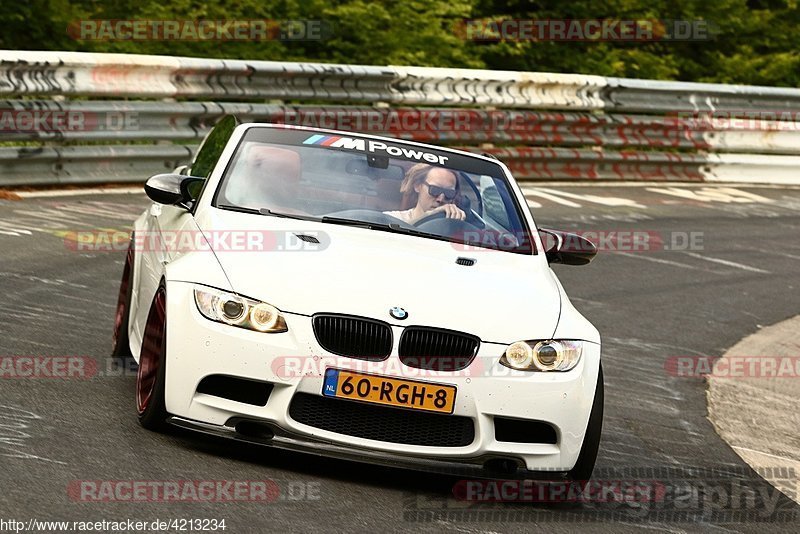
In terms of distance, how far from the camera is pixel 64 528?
16.2 ft

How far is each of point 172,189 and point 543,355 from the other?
2143 millimetres

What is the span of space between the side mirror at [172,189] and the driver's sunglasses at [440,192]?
1.15 m

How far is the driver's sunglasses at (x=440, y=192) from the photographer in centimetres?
748

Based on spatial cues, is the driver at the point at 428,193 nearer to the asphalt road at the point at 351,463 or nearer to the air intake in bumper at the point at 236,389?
the asphalt road at the point at 351,463

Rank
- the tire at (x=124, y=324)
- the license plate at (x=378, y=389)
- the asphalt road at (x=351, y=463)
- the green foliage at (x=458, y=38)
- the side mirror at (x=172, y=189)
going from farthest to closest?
the green foliage at (x=458, y=38) → the tire at (x=124, y=324) → the side mirror at (x=172, y=189) → the license plate at (x=378, y=389) → the asphalt road at (x=351, y=463)

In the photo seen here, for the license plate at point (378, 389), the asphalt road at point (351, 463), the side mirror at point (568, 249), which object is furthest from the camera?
the side mirror at point (568, 249)

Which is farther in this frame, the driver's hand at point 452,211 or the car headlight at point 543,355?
the driver's hand at point 452,211

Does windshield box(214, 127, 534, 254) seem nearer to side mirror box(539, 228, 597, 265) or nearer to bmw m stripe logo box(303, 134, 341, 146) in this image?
bmw m stripe logo box(303, 134, 341, 146)

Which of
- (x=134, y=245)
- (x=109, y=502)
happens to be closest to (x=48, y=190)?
(x=134, y=245)

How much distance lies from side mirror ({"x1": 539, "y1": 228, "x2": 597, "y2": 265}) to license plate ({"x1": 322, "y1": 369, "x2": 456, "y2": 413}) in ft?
6.06

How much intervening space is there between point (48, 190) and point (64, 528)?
→ 30.4 feet

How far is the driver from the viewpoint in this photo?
7359mm

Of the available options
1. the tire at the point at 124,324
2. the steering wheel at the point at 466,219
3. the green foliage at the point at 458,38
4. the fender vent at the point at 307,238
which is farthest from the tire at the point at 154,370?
the green foliage at the point at 458,38

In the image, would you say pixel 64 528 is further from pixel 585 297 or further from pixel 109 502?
pixel 585 297
